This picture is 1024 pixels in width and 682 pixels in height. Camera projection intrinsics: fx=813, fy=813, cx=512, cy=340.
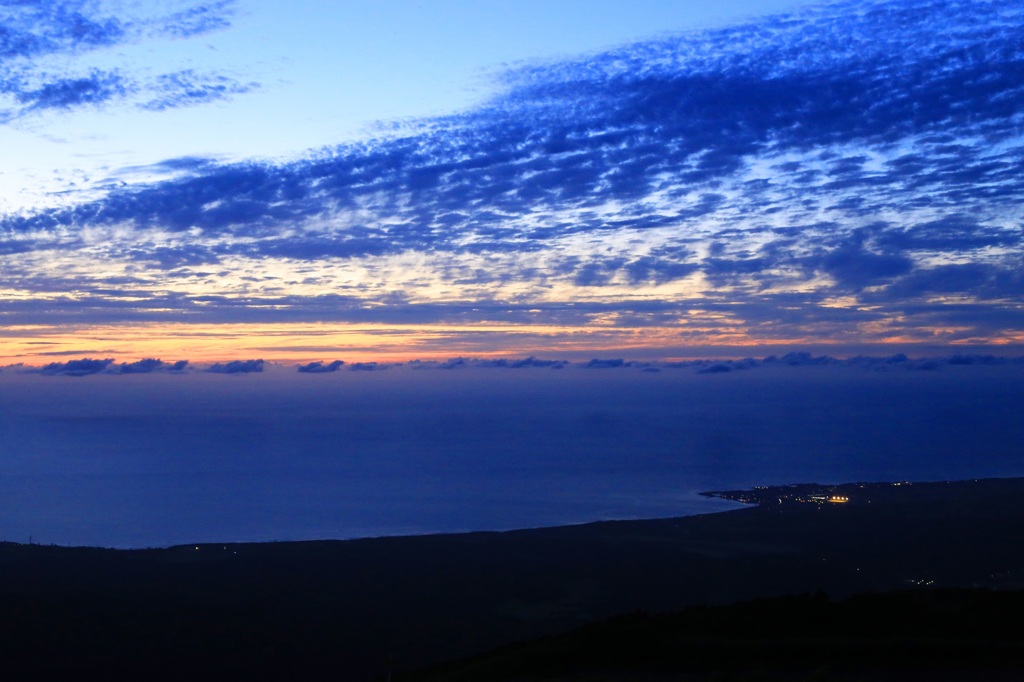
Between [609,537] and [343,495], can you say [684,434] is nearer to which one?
[343,495]

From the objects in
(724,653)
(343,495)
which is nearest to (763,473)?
(343,495)

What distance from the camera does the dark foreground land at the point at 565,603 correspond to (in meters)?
14.6

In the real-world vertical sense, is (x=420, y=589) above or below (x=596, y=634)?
below

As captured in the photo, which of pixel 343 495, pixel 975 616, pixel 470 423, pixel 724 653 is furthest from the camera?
pixel 470 423

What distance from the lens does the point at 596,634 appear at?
16.7m

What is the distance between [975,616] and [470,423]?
10284cm

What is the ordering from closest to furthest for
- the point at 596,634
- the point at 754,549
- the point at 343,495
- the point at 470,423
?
the point at 596,634
the point at 754,549
the point at 343,495
the point at 470,423

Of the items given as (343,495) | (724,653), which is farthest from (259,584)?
(343,495)

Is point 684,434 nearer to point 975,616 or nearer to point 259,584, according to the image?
point 259,584

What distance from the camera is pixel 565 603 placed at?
24.8m

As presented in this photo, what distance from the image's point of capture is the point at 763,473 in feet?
207

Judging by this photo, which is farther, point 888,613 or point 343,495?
point 343,495

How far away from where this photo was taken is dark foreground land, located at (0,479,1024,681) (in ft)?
48.0

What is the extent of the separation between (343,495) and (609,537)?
25.8 m
